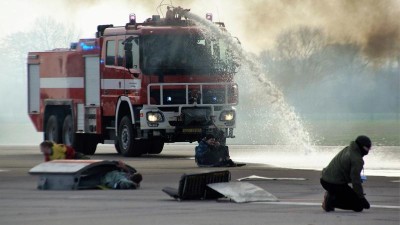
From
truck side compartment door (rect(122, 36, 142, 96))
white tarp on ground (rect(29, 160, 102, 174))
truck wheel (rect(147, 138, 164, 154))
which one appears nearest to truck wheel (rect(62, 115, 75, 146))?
truck wheel (rect(147, 138, 164, 154))

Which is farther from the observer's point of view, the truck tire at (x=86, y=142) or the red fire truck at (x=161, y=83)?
the truck tire at (x=86, y=142)

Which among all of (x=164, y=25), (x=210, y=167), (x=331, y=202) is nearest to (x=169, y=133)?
(x=164, y=25)

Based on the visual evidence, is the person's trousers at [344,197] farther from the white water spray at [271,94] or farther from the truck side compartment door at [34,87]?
the truck side compartment door at [34,87]

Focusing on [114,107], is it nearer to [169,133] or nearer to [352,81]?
[169,133]

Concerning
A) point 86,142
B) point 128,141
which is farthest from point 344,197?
point 86,142

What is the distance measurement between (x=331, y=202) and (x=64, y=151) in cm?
786

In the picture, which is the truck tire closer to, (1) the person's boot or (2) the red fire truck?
(2) the red fire truck

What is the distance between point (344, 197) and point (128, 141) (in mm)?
17923

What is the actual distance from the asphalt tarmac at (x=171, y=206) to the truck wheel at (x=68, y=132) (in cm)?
1111

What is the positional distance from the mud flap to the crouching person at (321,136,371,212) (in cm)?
551

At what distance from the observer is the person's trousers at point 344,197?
65.5ft

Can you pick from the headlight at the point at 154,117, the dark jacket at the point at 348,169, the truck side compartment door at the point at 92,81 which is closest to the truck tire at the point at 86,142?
the truck side compartment door at the point at 92,81

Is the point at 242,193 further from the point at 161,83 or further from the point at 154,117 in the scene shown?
the point at 161,83

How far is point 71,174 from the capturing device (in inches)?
958
